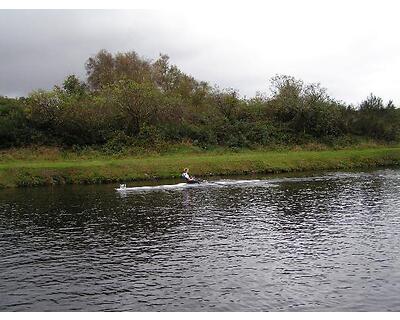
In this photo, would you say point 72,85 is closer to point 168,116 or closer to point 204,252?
point 168,116

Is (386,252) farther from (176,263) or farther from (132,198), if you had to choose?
(132,198)

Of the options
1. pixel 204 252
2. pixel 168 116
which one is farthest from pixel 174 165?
pixel 204 252

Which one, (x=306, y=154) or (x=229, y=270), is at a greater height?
(x=306, y=154)

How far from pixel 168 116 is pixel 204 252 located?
6249 cm

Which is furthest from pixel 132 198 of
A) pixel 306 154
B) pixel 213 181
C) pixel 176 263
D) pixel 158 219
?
pixel 306 154

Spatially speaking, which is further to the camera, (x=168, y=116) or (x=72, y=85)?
(x=72, y=85)

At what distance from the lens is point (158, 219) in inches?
1383

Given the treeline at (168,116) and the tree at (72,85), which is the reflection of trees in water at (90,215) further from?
the tree at (72,85)

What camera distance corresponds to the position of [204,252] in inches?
1028

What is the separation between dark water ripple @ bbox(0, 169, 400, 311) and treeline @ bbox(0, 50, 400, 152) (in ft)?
109

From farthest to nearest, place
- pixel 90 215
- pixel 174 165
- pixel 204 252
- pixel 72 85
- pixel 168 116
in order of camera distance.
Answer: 1. pixel 72 85
2. pixel 168 116
3. pixel 174 165
4. pixel 90 215
5. pixel 204 252

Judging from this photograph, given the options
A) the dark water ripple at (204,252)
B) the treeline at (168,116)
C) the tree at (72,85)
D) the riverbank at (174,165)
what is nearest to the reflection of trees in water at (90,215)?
the dark water ripple at (204,252)

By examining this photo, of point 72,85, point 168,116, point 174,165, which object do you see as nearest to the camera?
point 174,165
